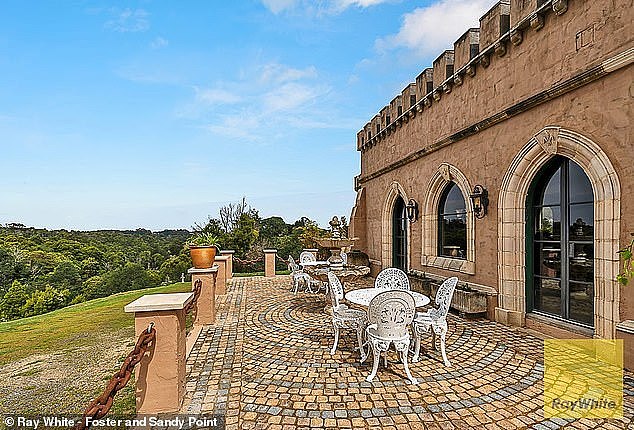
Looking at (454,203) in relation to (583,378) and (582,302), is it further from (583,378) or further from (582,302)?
(583,378)

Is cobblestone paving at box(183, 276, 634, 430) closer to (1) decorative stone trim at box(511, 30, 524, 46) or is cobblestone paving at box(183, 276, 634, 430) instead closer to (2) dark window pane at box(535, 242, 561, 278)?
(2) dark window pane at box(535, 242, 561, 278)

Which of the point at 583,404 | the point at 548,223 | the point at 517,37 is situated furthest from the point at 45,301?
the point at 517,37

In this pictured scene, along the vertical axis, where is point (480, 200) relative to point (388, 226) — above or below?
above

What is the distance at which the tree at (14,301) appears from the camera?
65.0 feet

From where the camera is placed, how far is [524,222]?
611 cm

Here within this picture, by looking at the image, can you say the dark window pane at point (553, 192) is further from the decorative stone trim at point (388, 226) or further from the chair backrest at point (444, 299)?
the decorative stone trim at point (388, 226)

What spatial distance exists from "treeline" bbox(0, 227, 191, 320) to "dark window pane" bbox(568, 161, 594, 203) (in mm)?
18712

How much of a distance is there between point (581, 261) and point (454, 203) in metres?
3.51

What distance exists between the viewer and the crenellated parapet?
18.3 feet

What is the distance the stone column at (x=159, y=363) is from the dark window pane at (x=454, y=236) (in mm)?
6670

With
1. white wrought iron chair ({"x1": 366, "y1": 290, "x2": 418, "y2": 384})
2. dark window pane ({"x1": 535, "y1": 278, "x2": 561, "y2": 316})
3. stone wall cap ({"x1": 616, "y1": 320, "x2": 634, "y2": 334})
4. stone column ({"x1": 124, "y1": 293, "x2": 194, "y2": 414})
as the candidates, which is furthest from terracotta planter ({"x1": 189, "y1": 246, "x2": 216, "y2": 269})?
stone wall cap ({"x1": 616, "y1": 320, "x2": 634, "y2": 334})

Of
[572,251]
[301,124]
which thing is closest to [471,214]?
[572,251]

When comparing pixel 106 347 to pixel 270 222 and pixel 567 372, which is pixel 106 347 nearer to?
pixel 567 372

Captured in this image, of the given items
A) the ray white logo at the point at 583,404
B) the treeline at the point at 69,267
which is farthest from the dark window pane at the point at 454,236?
the treeline at the point at 69,267
